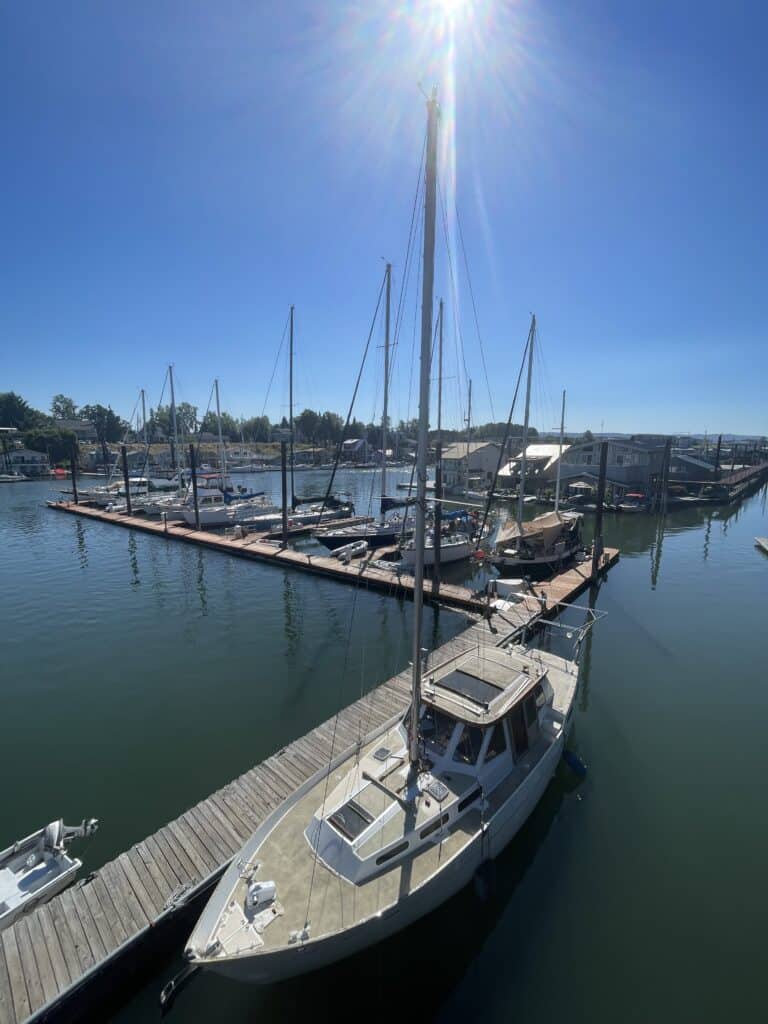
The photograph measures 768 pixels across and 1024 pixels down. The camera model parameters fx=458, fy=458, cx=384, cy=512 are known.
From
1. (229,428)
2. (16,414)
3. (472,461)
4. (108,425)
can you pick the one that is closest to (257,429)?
(229,428)

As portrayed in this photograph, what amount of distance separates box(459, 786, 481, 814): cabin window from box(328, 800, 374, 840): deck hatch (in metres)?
1.76

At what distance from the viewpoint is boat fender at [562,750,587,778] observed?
12133 millimetres

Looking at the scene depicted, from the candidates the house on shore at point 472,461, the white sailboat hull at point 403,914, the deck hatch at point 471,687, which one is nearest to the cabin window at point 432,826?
the white sailboat hull at point 403,914

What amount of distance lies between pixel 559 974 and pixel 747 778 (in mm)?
8305

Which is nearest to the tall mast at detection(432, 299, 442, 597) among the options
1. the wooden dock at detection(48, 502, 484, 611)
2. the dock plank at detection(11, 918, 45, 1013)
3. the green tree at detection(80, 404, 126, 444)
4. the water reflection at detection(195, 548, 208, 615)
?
the wooden dock at detection(48, 502, 484, 611)

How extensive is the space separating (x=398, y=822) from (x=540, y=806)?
527cm

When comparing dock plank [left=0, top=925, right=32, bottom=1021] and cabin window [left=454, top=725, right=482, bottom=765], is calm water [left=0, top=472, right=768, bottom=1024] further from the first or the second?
cabin window [left=454, top=725, right=482, bottom=765]

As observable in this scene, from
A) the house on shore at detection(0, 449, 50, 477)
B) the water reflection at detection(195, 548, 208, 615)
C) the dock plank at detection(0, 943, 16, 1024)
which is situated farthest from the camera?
the house on shore at detection(0, 449, 50, 477)

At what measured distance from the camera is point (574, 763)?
1217cm

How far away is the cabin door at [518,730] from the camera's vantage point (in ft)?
32.9

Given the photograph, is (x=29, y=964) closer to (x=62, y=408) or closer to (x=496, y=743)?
(x=496, y=743)

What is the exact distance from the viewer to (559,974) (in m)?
7.96

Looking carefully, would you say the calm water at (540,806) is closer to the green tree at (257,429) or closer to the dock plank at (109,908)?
the dock plank at (109,908)

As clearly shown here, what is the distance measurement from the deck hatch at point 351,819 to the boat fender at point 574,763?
6.74 metres
